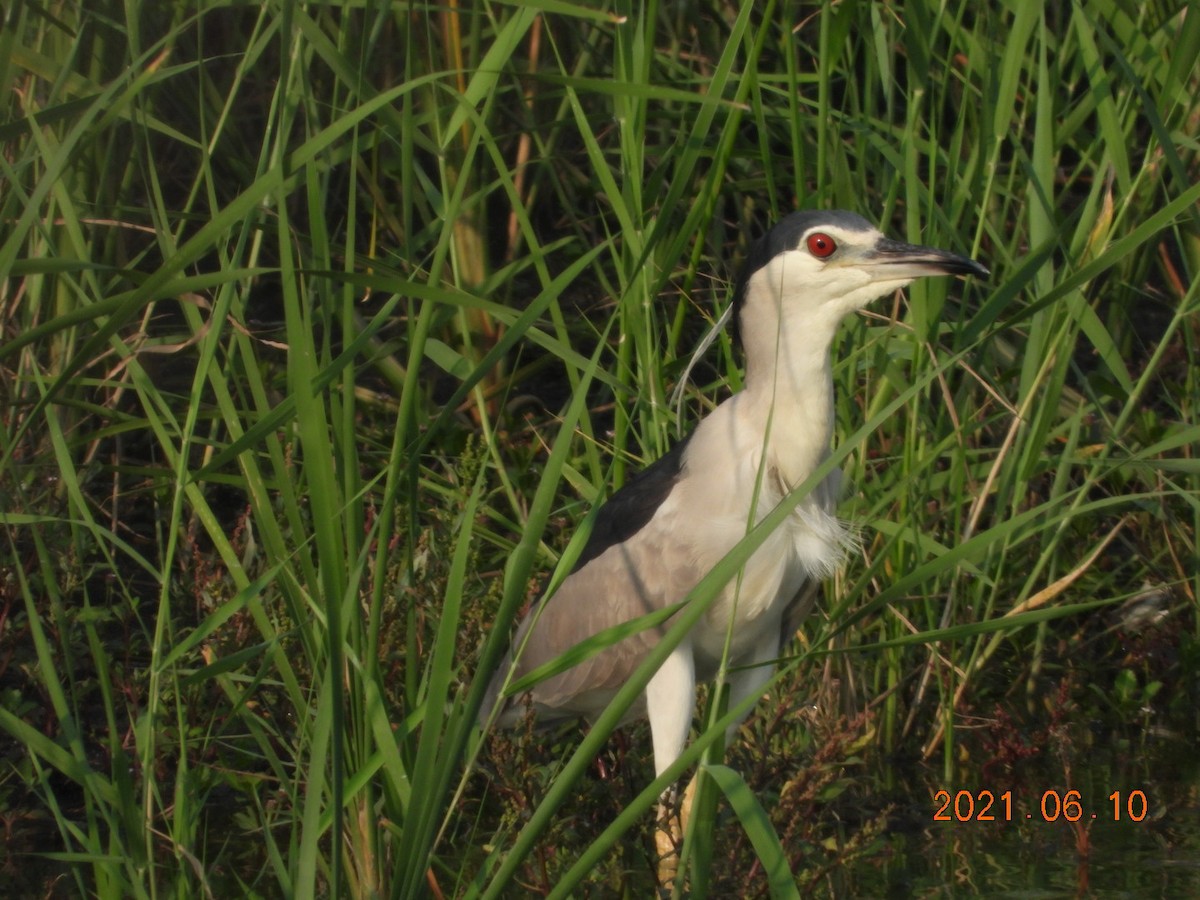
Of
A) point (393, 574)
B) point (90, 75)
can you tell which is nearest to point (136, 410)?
point (90, 75)

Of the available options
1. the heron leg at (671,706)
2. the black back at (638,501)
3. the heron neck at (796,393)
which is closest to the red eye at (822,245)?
the heron neck at (796,393)

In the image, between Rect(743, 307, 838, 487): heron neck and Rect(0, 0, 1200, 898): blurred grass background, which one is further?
Rect(743, 307, 838, 487): heron neck

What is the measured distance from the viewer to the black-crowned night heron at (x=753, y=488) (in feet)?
9.62

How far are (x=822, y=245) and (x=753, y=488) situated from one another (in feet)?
1.55

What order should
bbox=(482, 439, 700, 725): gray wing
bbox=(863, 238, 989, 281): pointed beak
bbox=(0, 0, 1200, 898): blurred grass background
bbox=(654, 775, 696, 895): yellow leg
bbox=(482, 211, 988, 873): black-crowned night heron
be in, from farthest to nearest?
bbox=(482, 439, 700, 725): gray wing < bbox=(482, 211, 988, 873): black-crowned night heron < bbox=(863, 238, 989, 281): pointed beak < bbox=(654, 775, 696, 895): yellow leg < bbox=(0, 0, 1200, 898): blurred grass background

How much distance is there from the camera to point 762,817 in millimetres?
1821

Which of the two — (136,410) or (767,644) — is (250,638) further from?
(136,410)

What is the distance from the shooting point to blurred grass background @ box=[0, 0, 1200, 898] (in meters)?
1.96

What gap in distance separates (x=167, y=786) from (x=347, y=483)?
1.35 m

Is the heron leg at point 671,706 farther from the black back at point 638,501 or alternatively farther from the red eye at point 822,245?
the red eye at point 822,245

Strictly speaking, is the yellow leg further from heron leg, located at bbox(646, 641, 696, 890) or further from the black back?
the black back

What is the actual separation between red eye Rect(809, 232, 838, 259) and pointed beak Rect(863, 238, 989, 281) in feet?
0.22

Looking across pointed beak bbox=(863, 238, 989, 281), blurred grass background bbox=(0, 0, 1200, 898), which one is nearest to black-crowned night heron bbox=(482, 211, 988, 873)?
pointed beak bbox=(863, 238, 989, 281)
